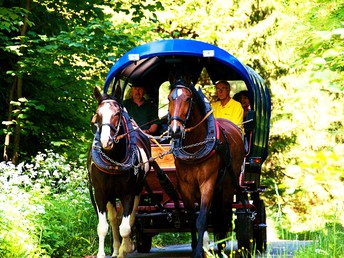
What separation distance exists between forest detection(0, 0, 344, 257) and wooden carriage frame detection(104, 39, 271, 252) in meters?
0.81

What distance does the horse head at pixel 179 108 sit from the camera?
8.23m

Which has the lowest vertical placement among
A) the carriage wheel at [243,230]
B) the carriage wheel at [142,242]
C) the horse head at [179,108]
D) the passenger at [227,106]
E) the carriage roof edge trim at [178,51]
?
the carriage wheel at [142,242]

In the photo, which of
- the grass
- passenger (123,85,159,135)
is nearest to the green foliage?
the grass

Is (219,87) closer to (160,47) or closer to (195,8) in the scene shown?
(160,47)

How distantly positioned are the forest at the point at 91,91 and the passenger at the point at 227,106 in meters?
1.14

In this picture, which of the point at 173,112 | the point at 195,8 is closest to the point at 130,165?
the point at 173,112

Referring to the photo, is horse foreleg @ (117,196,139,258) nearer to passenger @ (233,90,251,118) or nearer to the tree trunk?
passenger @ (233,90,251,118)

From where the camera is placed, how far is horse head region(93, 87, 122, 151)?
867cm

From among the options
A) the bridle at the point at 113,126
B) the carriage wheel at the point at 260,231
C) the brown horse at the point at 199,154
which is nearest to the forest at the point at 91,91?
the carriage wheel at the point at 260,231

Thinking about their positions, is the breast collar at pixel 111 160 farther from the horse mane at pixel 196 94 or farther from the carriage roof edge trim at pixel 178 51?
the carriage roof edge trim at pixel 178 51

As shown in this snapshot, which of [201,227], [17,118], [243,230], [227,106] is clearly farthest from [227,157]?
[17,118]

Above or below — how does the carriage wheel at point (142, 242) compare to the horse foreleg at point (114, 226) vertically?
below

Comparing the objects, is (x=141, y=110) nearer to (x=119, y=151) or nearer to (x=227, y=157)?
(x=119, y=151)

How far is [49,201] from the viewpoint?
37.0 feet
